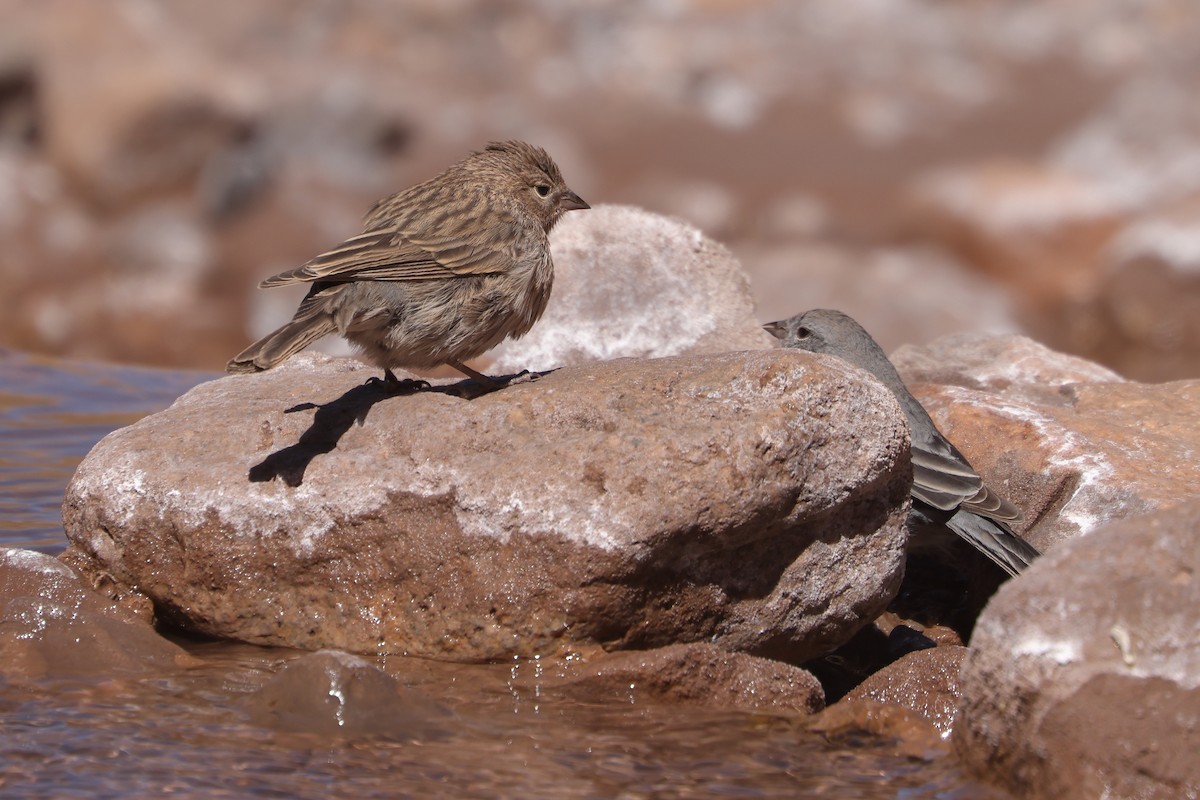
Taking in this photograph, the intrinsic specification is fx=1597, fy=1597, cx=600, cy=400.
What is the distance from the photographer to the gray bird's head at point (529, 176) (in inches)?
271

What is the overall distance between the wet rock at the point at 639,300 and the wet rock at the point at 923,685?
2.56 metres

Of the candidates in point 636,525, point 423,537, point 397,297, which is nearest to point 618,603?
point 636,525

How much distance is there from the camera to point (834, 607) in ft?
18.1

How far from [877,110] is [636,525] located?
17249 millimetres

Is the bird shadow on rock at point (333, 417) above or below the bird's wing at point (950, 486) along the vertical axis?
above

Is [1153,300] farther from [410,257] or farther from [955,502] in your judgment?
[410,257]

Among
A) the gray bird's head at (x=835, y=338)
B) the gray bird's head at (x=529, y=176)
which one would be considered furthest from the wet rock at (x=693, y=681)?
the gray bird's head at (x=529, y=176)

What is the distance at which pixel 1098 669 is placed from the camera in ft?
14.0

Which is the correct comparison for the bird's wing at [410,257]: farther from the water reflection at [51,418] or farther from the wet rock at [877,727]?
the wet rock at [877,727]

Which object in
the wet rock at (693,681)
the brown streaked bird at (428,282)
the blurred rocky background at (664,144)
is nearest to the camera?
the wet rock at (693,681)

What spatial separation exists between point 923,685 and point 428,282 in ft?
7.72

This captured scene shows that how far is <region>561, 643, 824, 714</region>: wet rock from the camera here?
5.20 m

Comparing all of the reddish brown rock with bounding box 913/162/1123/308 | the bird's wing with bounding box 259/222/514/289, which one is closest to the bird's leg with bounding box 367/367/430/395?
the bird's wing with bounding box 259/222/514/289

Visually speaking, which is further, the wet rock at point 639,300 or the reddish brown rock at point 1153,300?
the reddish brown rock at point 1153,300
